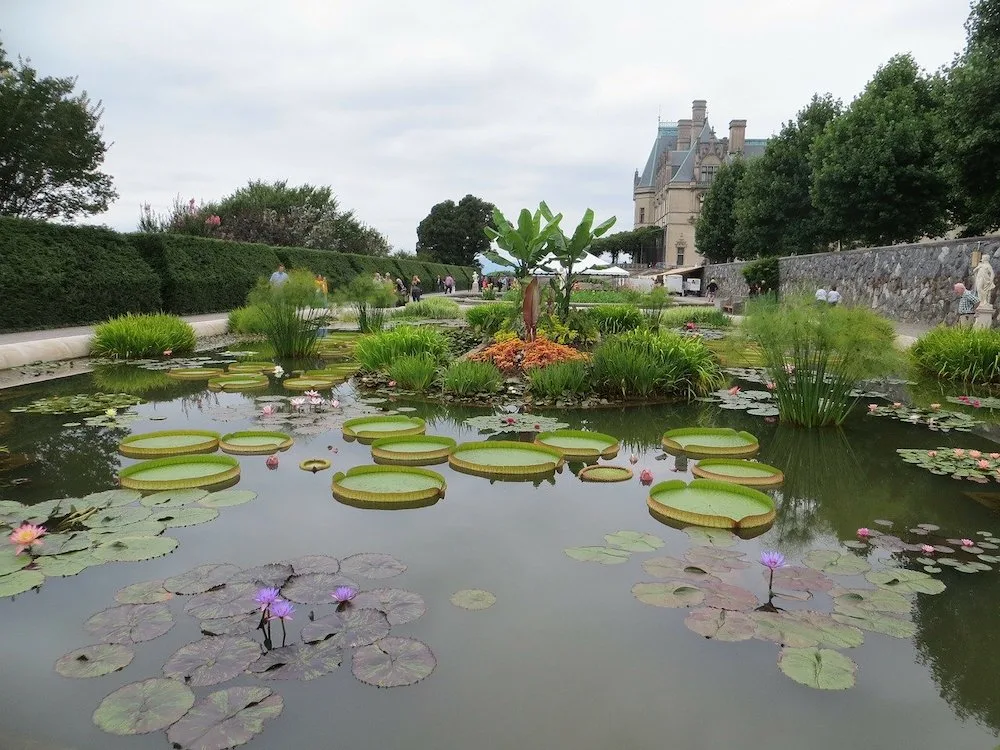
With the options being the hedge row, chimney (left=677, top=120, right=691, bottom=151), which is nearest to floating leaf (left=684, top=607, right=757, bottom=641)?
the hedge row

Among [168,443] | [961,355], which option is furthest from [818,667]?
[961,355]

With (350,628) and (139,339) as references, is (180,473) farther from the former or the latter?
(139,339)

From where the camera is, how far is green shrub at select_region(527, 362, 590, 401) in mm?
6336

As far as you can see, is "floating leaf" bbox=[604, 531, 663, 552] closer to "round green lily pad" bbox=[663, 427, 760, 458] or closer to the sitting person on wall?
"round green lily pad" bbox=[663, 427, 760, 458]

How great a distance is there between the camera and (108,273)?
41.0 ft

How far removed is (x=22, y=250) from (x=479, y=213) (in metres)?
55.2

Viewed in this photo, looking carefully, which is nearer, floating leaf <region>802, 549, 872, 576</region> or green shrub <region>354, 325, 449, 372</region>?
floating leaf <region>802, 549, 872, 576</region>

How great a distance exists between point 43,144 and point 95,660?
2605 centimetres

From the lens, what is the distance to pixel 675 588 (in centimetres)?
247

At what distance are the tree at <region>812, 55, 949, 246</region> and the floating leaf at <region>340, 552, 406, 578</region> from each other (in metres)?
17.9

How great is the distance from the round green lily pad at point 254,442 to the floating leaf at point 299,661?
2.55 meters

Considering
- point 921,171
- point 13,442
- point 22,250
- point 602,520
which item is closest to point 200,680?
point 602,520

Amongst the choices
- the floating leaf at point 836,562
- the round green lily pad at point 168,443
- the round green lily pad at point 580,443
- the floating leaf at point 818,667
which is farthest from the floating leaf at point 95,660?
the round green lily pad at point 580,443

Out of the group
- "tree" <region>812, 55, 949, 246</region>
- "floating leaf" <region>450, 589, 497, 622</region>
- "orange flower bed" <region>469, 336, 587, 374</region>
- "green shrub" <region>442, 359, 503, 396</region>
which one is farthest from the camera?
"tree" <region>812, 55, 949, 246</region>
